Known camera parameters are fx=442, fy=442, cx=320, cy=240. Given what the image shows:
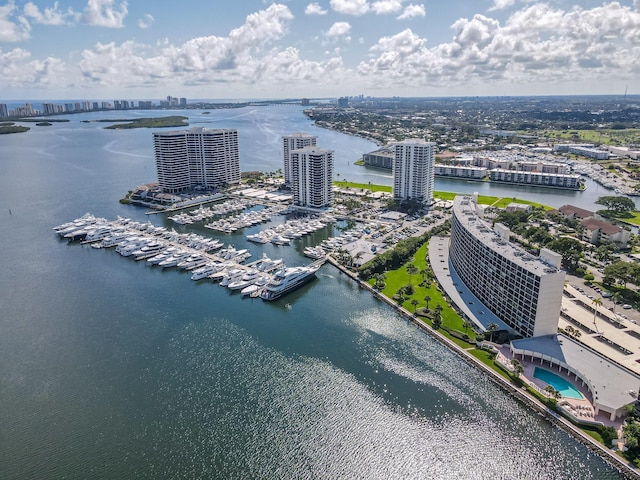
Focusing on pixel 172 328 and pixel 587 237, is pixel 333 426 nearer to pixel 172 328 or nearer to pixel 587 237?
pixel 172 328

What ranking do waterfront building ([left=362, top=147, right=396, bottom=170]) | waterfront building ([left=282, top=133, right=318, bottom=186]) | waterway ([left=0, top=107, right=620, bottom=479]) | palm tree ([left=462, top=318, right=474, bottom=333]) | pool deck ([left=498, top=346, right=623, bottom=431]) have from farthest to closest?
waterfront building ([left=362, top=147, right=396, bottom=170])
waterfront building ([left=282, top=133, right=318, bottom=186])
palm tree ([left=462, top=318, right=474, bottom=333])
pool deck ([left=498, top=346, right=623, bottom=431])
waterway ([left=0, top=107, right=620, bottom=479])

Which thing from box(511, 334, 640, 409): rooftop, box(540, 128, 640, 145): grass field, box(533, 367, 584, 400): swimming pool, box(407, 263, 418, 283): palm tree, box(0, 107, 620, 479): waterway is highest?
box(540, 128, 640, 145): grass field

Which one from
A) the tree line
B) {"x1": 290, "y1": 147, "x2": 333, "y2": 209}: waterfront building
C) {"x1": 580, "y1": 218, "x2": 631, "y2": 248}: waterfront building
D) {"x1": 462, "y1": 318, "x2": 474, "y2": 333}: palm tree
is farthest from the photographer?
{"x1": 290, "y1": 147, "x2": 333, "y2": 209}: waterfront building

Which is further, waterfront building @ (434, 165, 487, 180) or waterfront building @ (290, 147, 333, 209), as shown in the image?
waterfront building @ (434, 165, 487, 180)

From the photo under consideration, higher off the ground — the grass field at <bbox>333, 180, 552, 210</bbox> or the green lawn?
the grass field at <bbox>333, 180, 552, 210</bbox>

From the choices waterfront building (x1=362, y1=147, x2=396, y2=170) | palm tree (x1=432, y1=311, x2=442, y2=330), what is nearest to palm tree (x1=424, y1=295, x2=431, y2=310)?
palm tree (x1=432, y1=311, x2=442, y2=330)

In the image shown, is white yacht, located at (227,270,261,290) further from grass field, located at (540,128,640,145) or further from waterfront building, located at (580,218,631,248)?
grass field, located at (540,128,640,145)
